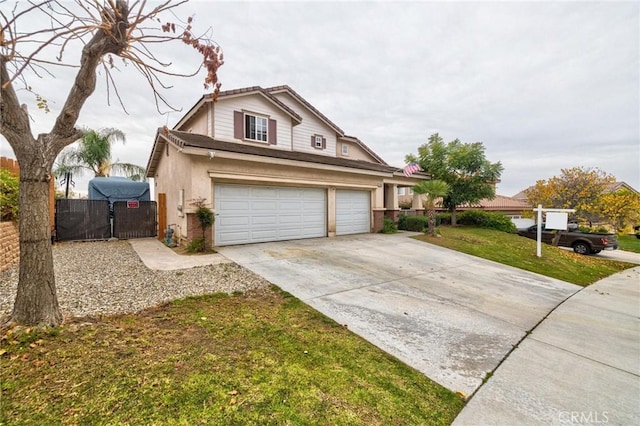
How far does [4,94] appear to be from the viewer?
2.69 metres

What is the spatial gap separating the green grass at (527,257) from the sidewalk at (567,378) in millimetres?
4617

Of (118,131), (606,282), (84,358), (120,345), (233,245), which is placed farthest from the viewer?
(118,131)

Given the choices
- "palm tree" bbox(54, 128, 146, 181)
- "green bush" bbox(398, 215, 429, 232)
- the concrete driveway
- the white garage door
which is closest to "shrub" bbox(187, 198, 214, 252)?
the concrete driveway

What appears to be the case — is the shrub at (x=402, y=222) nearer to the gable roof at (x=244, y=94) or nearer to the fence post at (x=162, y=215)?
the gable roof at (x=244, y=94)

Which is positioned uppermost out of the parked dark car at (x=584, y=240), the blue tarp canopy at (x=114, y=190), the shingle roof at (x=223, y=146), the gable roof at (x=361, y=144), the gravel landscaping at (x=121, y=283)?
the gable roof at (x=361, y=144)

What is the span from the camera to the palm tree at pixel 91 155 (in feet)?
65.0

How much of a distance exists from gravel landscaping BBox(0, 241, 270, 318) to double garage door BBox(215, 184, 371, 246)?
290 cm

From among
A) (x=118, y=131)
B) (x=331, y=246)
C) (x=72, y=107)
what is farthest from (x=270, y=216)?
(x=118, y=131)

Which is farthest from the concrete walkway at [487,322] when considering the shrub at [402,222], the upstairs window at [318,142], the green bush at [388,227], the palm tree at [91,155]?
the palm tree at [91,155]

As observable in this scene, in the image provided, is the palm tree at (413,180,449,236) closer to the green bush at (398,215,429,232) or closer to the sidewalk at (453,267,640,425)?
the green bush at (398,215,429,232)

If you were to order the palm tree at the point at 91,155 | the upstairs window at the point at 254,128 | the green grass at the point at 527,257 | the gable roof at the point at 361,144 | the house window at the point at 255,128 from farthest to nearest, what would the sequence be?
the palm tree at the point at 91,155, the gable roof at the point at 361,144, the house window at the point at 255,128, the upstairs window at the point at 254,128, the green grass at the point at 527,257

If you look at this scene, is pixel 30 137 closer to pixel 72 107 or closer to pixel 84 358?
pixel 72 107

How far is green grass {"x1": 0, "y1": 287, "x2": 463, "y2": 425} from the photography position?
1990 mm

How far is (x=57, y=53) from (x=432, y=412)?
5.10 meters
